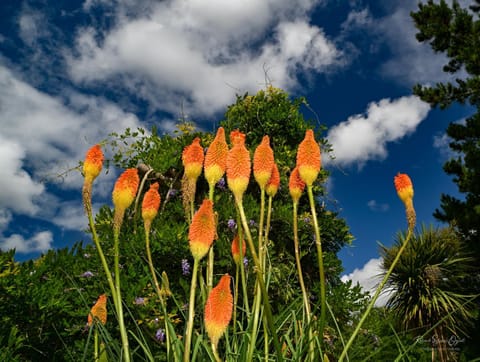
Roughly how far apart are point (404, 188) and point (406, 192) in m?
0.02

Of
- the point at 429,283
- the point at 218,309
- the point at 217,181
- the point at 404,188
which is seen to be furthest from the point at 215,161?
the point at 429,283

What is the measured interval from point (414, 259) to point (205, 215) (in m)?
9.33

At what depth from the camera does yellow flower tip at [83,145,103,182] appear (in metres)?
1.30

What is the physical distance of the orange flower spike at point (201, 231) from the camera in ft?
3.76

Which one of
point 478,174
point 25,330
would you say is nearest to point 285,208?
point 25,330

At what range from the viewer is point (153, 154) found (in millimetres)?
4824

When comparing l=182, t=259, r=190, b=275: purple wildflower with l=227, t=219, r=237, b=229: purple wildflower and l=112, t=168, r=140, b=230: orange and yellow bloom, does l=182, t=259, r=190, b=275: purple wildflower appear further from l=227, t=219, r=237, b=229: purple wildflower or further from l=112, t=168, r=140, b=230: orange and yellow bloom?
l=112, t=168, r=140, b=230: orange and yellow bloom

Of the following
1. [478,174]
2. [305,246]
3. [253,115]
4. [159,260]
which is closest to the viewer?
[159,260]

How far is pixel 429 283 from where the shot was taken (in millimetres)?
9266

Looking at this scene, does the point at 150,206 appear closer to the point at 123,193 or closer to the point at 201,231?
the point at 123,193

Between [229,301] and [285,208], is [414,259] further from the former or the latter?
[229,301]

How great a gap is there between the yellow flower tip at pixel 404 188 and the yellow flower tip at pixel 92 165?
1.00 m

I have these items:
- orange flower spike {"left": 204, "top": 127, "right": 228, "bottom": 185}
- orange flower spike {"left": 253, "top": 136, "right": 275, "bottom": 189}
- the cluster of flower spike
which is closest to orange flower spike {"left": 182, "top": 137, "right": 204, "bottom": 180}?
the cluster of flower spike

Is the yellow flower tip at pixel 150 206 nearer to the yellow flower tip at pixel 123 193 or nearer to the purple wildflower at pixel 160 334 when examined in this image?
the yellow flower tip at pixel 123 193
